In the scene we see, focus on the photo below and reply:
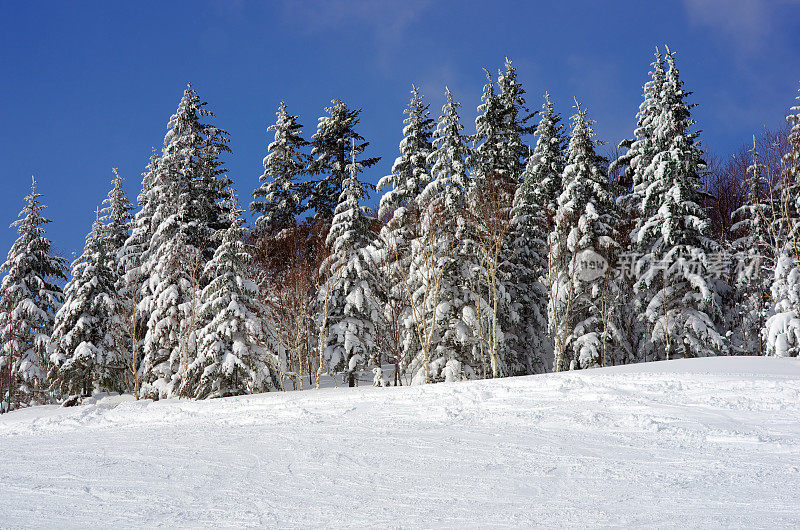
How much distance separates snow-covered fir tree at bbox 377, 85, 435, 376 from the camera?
2384 centimetres

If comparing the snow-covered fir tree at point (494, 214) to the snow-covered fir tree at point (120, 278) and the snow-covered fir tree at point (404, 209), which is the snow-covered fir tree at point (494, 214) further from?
the snow-covered fir tree at point (120, 278)

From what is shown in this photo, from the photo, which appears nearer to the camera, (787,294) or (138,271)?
(787,294)

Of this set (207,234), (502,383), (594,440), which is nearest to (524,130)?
(207,234)

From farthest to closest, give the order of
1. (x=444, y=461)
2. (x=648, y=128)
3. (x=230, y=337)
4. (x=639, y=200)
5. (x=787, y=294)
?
(x=639, y=200) < (x=648, y=128) < (x=230, y=337) < (x=787, y=294) < (x=444, y=461)

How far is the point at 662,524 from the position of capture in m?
4.83

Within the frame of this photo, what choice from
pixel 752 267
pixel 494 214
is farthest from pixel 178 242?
pixel 752 267

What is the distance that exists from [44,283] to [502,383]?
2380 centimetres

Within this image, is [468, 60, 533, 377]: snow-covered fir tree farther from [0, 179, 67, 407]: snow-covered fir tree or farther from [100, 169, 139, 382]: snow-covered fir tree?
[0, 179, 67, 407]: snow-covered fir tree

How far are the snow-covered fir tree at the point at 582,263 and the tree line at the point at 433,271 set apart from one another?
0.11 m

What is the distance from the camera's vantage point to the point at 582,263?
24297 mm

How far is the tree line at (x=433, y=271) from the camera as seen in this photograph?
21.6 metres

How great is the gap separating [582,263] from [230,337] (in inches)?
575

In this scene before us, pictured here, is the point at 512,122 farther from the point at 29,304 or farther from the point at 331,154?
the point at 29,304

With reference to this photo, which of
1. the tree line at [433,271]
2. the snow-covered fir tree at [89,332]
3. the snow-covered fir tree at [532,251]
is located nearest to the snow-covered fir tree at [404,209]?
the tree line at [433,271]
